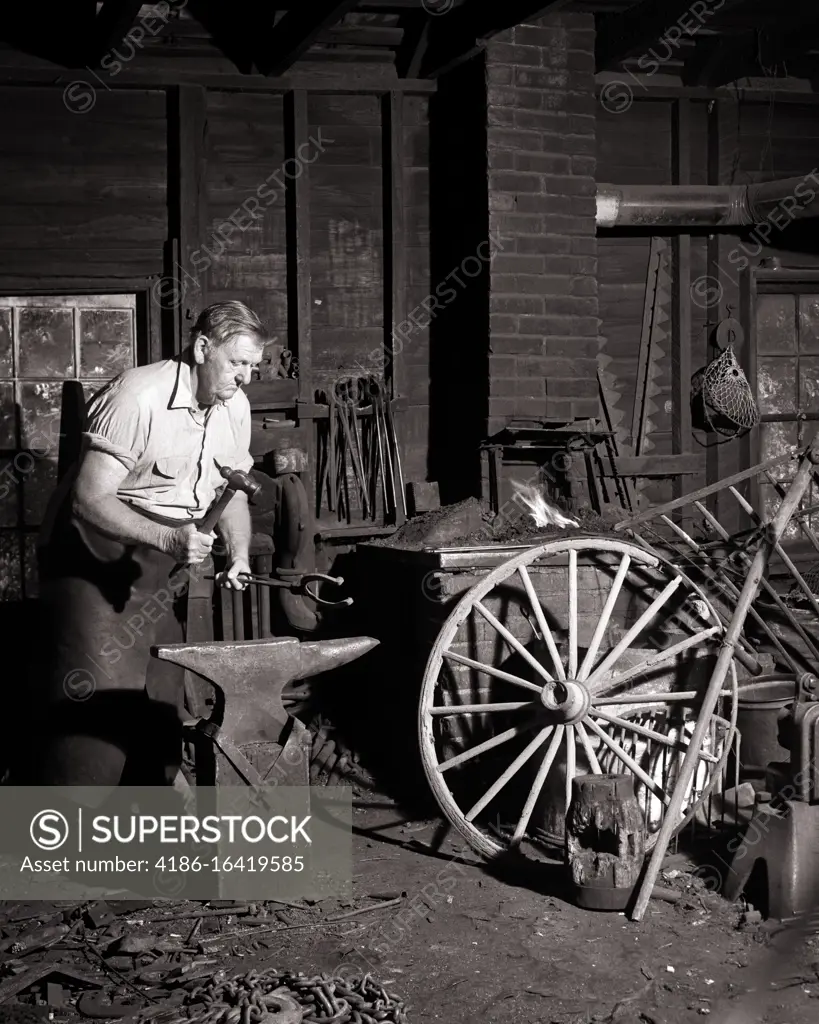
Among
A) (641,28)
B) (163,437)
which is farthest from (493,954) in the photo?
(641,28)

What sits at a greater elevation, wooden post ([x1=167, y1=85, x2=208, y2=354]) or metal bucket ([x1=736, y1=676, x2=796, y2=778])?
wooden post ([x1=167, y1=85, x2=208, y2=354])

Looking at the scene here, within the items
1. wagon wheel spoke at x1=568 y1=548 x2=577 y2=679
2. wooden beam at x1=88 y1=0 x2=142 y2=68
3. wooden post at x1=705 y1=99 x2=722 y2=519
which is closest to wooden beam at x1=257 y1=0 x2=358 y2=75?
wooden beam at x1=88 y1=0 x2=142 y2=68

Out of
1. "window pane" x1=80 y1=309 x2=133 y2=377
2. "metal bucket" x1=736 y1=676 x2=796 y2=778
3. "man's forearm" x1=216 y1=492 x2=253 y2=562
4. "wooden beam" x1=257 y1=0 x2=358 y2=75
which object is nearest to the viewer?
"man's forearm" x1=216 y1=492 x2=253 y2=562

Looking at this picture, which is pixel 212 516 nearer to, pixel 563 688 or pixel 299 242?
pixel 563 688

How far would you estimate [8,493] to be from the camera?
20.7ft

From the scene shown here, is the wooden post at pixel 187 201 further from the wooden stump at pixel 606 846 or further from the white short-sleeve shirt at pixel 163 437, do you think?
the wooden stump at pixel 606 846

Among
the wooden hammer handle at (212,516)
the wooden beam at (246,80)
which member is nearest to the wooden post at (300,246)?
the wooden beam at (246,80)

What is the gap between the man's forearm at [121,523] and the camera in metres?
4.30

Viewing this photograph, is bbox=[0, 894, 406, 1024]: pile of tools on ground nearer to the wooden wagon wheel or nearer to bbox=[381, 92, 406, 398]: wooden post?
the wooden wagon wheel

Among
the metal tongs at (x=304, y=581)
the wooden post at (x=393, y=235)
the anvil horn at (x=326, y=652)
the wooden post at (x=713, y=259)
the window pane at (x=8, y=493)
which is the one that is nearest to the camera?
the metal tongs at (x=304, y=581)

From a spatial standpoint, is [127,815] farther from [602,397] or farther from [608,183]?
[608,183]

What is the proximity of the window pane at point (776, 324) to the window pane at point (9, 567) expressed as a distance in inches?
181

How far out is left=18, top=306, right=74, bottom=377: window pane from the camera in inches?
250
